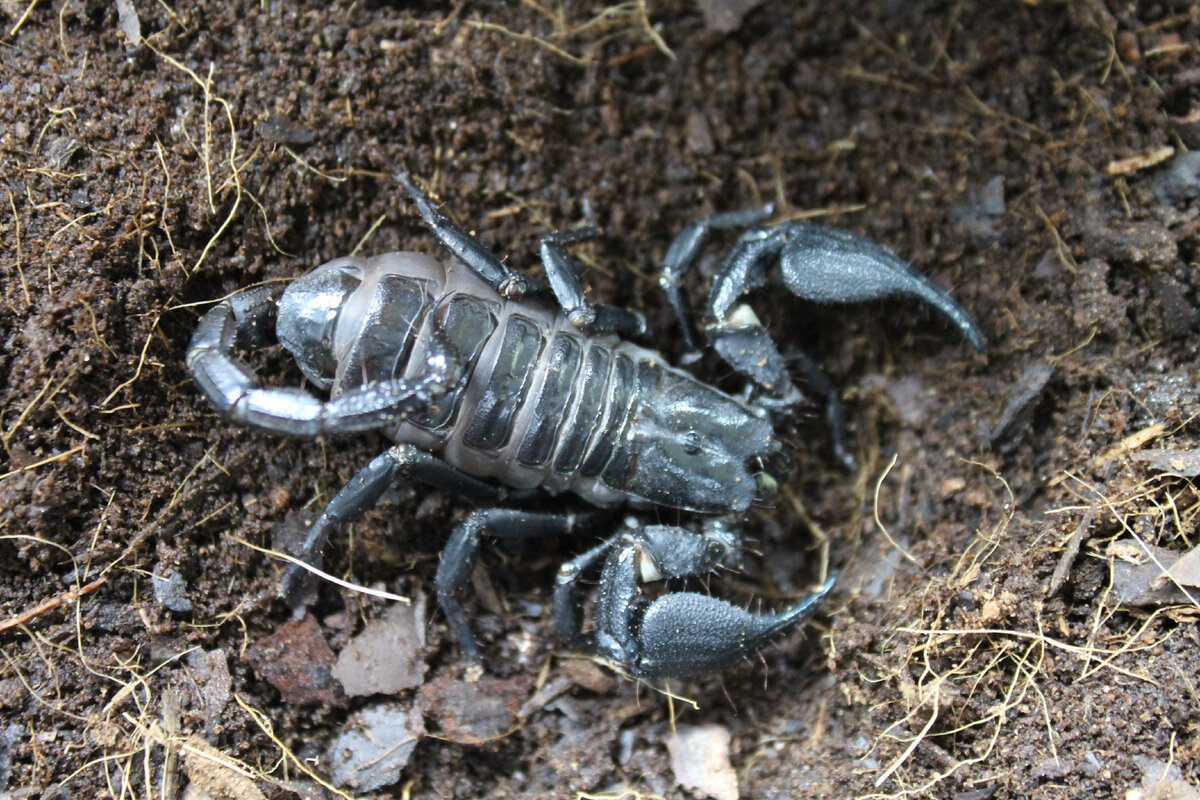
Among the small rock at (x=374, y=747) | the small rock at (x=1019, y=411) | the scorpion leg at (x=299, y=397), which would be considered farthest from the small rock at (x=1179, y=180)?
the small rock at (x=374, y=747)

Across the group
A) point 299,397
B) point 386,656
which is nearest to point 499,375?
point 299,397

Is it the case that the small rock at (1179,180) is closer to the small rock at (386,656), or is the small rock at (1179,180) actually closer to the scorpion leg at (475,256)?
the scorpion leg at (475,256)

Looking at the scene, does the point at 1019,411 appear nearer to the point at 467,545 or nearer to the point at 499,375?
the point at 499,375

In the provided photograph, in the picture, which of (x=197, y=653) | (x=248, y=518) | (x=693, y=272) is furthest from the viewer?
(x=693, y=272)

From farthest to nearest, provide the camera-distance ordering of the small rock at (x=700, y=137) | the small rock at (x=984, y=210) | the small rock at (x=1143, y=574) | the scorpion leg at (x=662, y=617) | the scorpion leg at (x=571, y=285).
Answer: the small rock at (x=700, y=137), the small rock at (x=984, y=210), the scorpion leg at (x=571, y=285), the scorpion leg at (x=662, y=617), the small rock at (x=1143, y=574)

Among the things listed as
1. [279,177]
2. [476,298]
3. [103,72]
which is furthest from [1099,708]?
[103,72]

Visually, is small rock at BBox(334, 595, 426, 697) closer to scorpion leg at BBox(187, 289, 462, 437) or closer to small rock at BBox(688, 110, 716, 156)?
scorpion leg at BBox(187, 289, 462, 437)

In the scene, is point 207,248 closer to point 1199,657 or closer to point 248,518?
point 248,518
